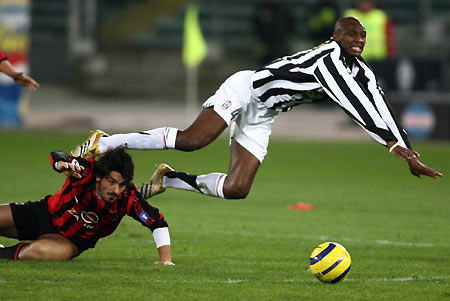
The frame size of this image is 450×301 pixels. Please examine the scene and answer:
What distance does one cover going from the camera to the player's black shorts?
747 centimetres

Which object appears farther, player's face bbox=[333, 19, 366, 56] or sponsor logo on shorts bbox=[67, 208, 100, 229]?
player's face bbox=[333, 19, 366, 56]

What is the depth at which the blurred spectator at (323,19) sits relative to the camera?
22.5 meters

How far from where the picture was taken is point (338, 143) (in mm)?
21078

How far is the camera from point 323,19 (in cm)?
2262

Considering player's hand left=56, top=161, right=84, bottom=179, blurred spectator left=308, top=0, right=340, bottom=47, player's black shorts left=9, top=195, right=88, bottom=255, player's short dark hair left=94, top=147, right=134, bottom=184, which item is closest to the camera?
player's hand left=56, top=161, right=84, bottom=179

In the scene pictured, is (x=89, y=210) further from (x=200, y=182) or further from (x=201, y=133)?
(x=200, y=182)

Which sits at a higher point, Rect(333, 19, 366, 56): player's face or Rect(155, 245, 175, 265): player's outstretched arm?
Rect(333, 19, 366, 56): player's face

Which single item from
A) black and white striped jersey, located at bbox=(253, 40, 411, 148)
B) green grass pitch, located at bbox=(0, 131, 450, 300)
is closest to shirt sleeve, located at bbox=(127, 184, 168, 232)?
green grass pitch, located at bbox=(0, 131, 450, 300)

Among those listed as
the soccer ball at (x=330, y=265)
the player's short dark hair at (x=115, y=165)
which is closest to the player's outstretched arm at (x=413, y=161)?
the soccer ball at (x=330, y=265)

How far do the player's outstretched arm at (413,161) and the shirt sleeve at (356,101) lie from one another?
136mm

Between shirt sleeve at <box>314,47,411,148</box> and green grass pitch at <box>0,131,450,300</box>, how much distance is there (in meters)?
1.09

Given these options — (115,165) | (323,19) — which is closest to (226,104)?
(115,165)

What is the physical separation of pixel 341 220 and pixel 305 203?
160 centimetres

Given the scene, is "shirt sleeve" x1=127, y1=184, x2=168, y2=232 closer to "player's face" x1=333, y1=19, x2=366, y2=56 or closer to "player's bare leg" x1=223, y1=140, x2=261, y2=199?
"player's bare leg" x1=223, y1=140, x2=261, y2=199
